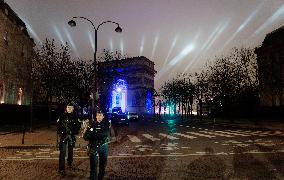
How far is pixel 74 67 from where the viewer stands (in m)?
50.0

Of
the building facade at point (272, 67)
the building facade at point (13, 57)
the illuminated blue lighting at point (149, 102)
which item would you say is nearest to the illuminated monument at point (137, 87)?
the illuminated blue lighting at point (149, 102)

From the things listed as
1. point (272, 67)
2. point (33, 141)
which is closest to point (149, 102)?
point (272, 67)

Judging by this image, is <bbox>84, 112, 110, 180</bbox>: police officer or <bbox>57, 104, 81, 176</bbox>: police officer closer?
<bbox>84, 112, 110, 180</bbox>: police officer

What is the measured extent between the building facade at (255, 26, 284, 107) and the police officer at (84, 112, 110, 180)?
43.6m

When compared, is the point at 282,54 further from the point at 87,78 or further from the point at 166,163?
the point at 166,163

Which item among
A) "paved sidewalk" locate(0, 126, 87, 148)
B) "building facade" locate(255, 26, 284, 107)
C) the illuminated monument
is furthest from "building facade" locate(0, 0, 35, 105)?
the illuminated monument

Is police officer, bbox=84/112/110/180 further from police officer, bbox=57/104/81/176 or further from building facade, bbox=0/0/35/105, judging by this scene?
building facade, bbox=0/0/35/105

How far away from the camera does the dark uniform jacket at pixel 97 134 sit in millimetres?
6977

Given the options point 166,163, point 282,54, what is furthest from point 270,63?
point 166,163

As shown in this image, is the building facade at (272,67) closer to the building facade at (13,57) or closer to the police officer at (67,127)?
the building facade at (13,57)

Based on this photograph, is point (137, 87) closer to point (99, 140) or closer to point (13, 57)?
point (13, 57)

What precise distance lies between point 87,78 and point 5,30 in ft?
46.4

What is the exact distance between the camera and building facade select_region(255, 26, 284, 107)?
156 ft

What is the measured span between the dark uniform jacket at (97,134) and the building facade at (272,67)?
4359 cm
